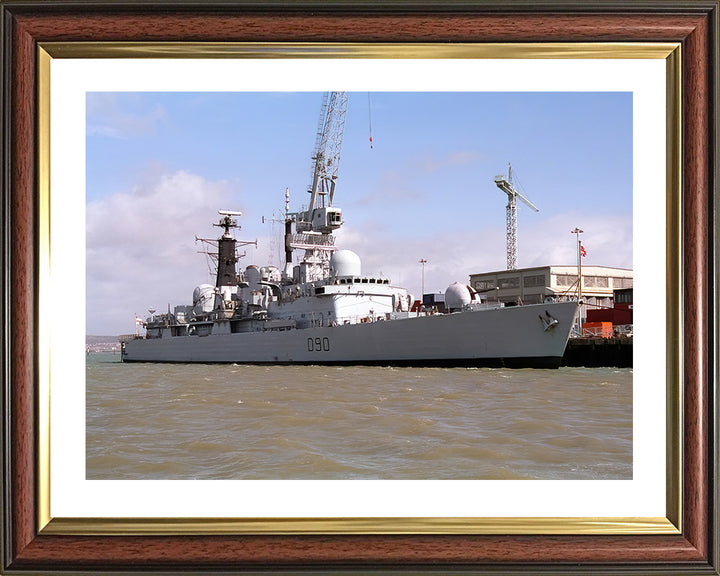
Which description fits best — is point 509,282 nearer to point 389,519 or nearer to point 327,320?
point 327,320

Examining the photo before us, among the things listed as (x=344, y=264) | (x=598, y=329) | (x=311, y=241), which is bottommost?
(x=598, y=329)

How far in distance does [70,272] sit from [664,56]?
2.93 metres

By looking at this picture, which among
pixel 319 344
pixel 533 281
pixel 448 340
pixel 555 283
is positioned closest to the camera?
pixel 448 340

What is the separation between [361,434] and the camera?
8297mm

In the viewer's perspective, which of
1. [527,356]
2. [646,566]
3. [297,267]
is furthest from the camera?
[297,267]

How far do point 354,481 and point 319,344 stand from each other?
27.9 metres

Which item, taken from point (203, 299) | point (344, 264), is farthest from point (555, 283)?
point (203, 299)

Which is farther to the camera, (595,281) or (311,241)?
(595,281)

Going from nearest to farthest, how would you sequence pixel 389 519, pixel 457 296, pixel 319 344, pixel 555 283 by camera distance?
pixel 389 519, pixel 457 296, pixel 319 344, pixel 555 283

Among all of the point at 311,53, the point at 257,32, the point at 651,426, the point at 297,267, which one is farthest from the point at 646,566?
the point at 297,267

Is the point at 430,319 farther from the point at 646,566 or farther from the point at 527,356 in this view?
the point at 646,566

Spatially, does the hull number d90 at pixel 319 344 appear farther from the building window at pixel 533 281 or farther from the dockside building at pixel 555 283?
the building window at pixel 533 281

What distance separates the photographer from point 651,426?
3092 mm

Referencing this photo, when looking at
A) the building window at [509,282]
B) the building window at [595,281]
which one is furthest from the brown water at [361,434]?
→ the building window at [595,281]
